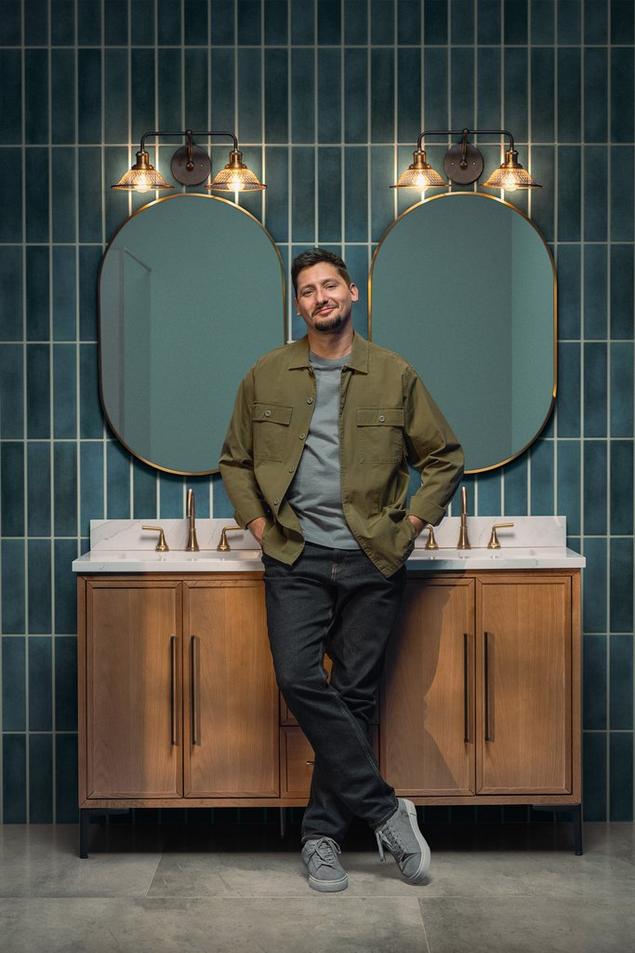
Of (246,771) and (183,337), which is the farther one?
(183,337)

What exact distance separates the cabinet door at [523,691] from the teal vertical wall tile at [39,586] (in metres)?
1.44

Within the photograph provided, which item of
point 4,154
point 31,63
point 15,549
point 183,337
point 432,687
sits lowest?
point 432,687

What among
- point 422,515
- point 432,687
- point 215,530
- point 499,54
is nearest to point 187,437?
point 215,530

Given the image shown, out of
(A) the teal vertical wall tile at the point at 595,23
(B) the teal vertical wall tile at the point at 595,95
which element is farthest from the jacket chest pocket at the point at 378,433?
(A) the teal vertical wall tile at the point at 595,23

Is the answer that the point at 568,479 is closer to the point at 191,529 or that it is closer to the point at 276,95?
the point at 191,529

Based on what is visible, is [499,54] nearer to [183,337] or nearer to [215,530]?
[183,337]

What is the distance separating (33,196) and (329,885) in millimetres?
2363

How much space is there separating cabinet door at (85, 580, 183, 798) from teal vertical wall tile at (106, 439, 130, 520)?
44 centimetres

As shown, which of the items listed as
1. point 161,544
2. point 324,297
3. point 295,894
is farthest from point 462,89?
point 295,894

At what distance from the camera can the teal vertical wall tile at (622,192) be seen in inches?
148

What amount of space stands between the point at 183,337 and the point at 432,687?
55.0 inches

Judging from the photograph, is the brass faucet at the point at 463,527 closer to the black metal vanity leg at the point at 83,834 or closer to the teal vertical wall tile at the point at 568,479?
the teal vertical wall tile at the point at 568,479

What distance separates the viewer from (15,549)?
12.4ft

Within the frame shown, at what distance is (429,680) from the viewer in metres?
3.41
